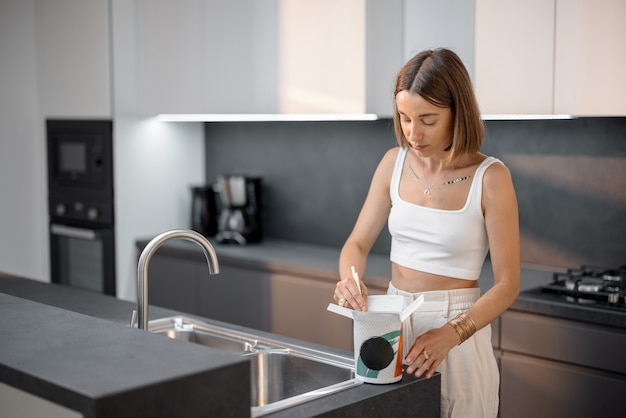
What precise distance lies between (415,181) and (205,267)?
1.93m

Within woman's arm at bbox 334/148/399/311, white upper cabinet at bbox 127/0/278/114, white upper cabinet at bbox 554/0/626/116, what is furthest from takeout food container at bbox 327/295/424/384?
white upper cabinet at bbox 127/0/278/114

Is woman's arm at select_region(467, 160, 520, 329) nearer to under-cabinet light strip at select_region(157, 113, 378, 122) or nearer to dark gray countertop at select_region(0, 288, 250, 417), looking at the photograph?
dark gray countertop at select_region(0, 288, 250, 417)

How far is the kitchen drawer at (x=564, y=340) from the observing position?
8.55ft

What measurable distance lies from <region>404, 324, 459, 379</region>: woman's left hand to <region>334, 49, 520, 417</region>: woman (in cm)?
6

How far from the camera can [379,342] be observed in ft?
5.45

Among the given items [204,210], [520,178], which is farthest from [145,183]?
[520,178]

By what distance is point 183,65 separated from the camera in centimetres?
401

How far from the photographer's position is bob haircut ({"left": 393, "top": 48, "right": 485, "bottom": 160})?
1954 millimetres

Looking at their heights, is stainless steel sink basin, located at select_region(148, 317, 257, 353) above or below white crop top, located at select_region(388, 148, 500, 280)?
below

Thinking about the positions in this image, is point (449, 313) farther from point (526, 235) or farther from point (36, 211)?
point (36, 211)

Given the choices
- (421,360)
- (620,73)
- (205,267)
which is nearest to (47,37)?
(205,267)

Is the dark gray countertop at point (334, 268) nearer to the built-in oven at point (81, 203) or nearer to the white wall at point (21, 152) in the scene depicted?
the built-in oven at point (81, 203)

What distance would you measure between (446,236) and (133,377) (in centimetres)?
100

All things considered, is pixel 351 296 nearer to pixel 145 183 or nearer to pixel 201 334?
pixel 201 334
